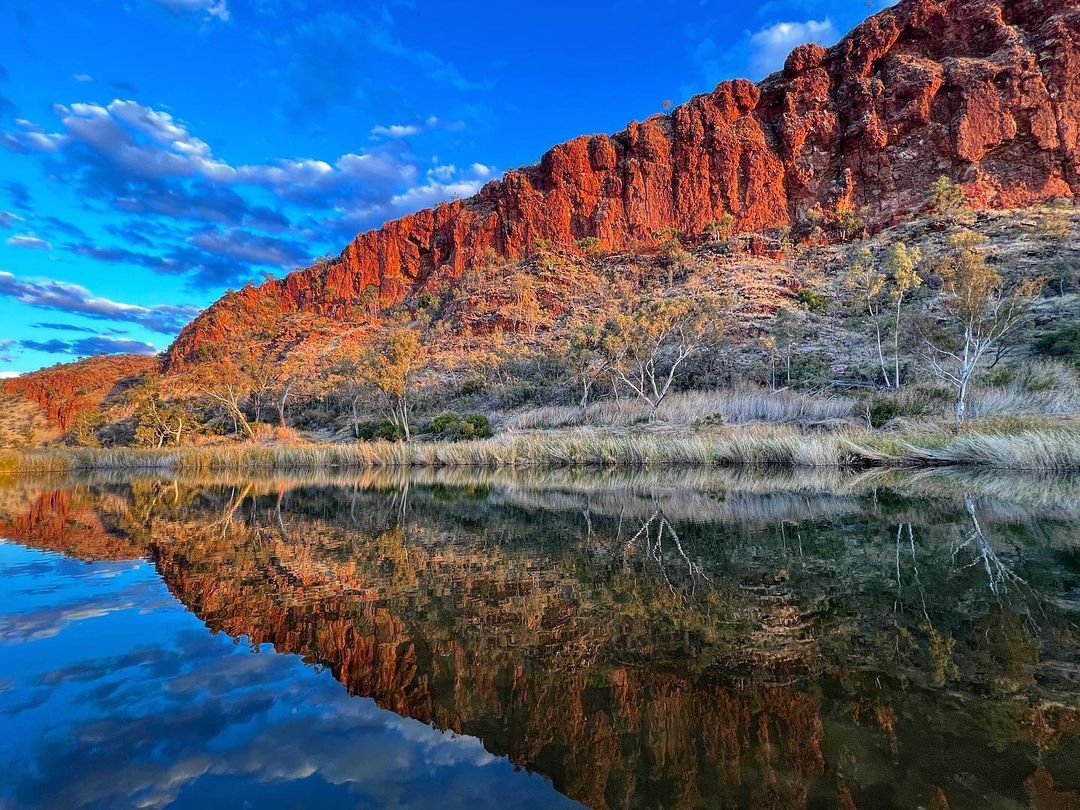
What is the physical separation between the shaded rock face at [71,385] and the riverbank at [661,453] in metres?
58.5

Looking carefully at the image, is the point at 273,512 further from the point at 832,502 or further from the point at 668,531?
the point at 832,502

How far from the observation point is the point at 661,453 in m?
18.7

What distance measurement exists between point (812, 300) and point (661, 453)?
96.5 feet

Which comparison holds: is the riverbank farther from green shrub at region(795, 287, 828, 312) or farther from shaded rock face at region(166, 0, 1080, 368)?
shaded rock face at region(166, 0, 1080, 368)

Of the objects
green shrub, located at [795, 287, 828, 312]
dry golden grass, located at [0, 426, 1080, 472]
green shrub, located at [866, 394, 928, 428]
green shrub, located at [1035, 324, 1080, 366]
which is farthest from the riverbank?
green shrub, located at [795, 287, 828, 312]

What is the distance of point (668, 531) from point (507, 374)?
36.3 m

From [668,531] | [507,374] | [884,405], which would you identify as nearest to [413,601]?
[668,531]

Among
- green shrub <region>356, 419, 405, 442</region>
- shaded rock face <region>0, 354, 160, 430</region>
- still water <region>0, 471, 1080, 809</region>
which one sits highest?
shaded rock face <region>0, 354, 160, 430</region>

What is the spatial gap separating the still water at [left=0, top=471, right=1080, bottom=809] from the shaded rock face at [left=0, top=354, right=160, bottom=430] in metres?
86.6

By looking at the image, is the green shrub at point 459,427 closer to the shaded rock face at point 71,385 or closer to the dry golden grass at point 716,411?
the dry golden grass at point 716,411

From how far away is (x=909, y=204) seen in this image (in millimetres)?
51000

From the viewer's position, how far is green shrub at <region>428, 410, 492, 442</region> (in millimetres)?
30047

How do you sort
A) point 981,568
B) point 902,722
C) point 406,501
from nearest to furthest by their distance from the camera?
point 902,722, point 981,568, point 406,501

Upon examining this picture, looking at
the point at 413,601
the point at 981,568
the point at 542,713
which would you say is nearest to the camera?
the point at 542,713
